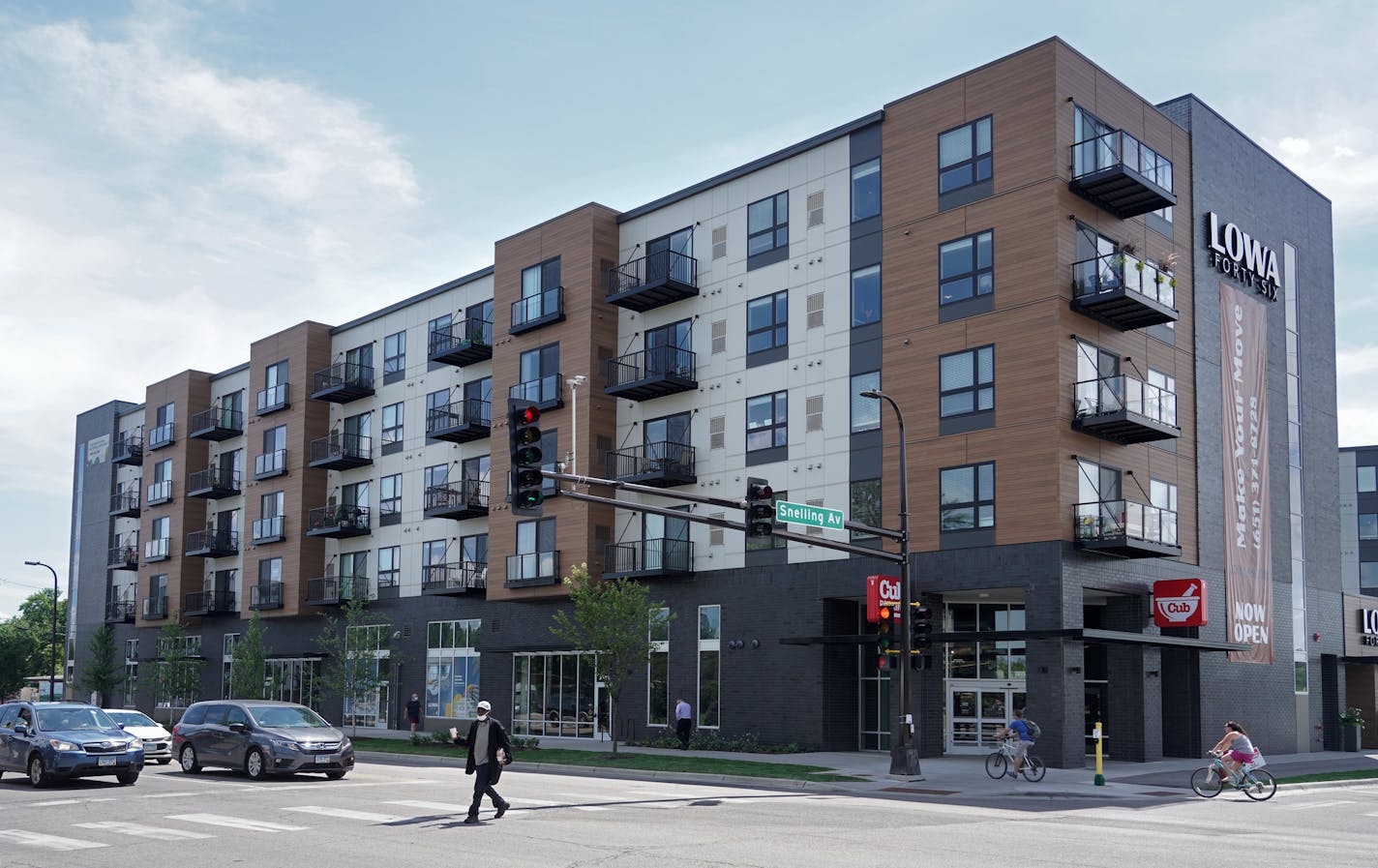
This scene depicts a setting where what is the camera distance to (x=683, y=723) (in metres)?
40.3

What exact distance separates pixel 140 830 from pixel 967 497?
23.5 m

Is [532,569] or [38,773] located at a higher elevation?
[532,569]

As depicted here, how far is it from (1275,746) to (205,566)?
51204mm

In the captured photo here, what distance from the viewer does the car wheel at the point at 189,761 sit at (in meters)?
27.8

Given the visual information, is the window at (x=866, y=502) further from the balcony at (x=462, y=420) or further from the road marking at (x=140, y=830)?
the road marking at (x=140, y=830)

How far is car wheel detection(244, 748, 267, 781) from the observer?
26.2m

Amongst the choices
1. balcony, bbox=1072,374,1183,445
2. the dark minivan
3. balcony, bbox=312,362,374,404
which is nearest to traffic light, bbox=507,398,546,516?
the dark minivan

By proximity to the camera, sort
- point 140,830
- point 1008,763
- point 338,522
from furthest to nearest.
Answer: point 338,522
point 1008,763
point 140,830

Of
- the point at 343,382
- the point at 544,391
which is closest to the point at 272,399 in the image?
the point at 343,382

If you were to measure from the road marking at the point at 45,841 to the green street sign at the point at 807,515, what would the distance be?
1386 cm

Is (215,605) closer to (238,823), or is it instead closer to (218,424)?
(218,424)

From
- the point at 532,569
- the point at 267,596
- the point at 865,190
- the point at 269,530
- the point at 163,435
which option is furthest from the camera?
the point at 163,435

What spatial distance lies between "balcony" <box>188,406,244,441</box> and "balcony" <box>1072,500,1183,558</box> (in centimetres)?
4649

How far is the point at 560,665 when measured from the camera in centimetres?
4712
